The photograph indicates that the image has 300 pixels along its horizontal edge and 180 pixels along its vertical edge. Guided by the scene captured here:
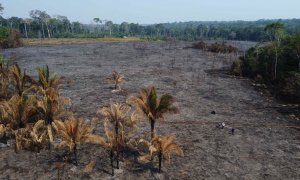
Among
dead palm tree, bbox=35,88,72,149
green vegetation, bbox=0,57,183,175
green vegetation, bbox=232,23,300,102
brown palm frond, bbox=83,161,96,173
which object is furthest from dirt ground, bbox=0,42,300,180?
dead palm tree, bbox=35,88,72,149

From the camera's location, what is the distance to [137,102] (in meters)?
18.6

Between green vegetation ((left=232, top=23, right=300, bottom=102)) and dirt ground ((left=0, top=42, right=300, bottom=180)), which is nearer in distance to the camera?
dirt ground ((left=0, top=42, right=300, bottom=180))

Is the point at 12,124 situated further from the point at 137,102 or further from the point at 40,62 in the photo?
the point at 40,62

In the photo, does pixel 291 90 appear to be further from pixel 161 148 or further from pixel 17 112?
pixel 17 112

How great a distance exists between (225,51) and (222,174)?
53.8 meters

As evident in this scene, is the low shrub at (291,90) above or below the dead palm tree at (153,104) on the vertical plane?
below

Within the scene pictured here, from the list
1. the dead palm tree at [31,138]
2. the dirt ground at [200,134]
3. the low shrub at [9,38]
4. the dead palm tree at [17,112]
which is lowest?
the dirt ground at [200,134]

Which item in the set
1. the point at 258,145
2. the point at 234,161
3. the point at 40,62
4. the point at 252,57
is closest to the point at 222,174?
the point at 234,161

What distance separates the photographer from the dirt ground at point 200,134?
54.4 feet

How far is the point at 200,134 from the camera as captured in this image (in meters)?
21.6

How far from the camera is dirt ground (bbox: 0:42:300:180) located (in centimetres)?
1659

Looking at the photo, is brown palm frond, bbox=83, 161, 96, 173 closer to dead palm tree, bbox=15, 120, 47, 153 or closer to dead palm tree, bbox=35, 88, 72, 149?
dead palm tree, bbox=15, 120, 47, 153

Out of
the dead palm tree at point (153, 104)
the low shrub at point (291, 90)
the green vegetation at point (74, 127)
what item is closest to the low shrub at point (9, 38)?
the green vegetation at point (74, 127)

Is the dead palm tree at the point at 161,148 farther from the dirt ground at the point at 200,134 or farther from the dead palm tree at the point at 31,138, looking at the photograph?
the dead palm tree at the point at 31,138
